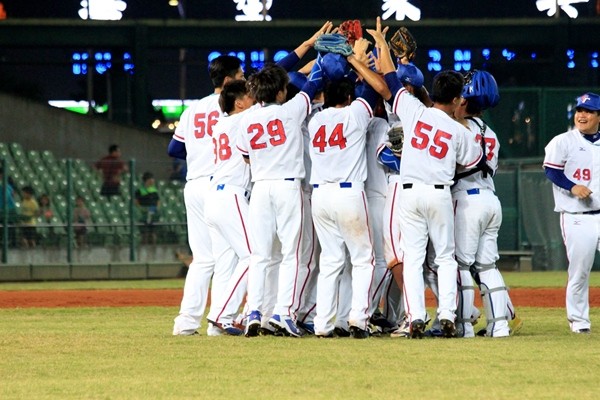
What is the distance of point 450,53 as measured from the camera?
25625 millimetres

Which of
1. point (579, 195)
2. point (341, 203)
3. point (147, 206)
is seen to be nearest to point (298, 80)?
point (341, 203)

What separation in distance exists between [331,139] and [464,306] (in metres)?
1.46

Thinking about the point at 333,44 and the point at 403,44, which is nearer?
the point at 333,44

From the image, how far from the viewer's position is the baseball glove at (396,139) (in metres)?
8.41

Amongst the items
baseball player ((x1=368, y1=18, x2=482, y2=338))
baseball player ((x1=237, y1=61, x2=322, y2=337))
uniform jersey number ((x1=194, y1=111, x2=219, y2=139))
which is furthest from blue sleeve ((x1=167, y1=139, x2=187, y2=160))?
baseball player ((x1=368, y1=18, x2=482, y2=338))

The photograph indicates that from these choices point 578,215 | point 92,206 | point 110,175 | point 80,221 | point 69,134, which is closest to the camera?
point 578,215

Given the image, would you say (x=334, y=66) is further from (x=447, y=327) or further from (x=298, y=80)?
(x=447, y=327)

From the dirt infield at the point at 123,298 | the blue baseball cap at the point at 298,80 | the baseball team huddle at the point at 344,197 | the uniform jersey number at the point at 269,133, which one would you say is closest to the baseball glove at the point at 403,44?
the baseball team huddle at the point at 344,197

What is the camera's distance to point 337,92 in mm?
8539

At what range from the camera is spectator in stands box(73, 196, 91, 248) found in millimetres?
19656

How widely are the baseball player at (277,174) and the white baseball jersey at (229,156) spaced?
16cm

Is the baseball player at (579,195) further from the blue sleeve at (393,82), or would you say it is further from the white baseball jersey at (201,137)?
the white baseball jersey at (201,137)

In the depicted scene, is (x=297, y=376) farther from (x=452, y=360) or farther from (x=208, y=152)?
(x=208, y=152)

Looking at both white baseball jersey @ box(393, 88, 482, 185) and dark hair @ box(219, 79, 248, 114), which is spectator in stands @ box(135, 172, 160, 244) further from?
white baseball jersey @ box(393, 88, 482, 185)
